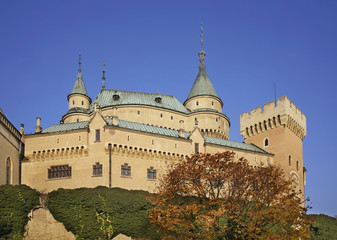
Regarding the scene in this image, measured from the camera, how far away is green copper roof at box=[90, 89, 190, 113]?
68438 mm

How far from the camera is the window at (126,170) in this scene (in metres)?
52.8

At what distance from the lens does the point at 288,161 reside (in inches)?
2616

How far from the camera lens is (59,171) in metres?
53.8

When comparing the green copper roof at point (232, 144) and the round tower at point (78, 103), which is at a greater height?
the round tower at point (78, 103)

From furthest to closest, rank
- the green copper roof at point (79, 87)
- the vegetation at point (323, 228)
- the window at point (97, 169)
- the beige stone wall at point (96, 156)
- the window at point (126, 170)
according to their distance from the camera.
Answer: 1. the green copper roof at point (79, 87)
2. the vegetation at point (323, 228)
3. the window at point (126, 170)
4. the beige stone wall at point (96, 156)
5. the window at point (97, 169)

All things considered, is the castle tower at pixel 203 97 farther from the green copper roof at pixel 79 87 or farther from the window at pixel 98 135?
the window at pixel 98 135

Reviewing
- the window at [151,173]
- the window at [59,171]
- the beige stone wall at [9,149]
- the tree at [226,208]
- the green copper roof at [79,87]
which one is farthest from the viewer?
the green copper roof at [79,87]

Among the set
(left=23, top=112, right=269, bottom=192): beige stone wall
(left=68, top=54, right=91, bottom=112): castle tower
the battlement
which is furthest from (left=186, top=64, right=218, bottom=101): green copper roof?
(left=23, top=112, right=269, bottom=192): beige stone wall

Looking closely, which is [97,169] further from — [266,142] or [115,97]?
[266,142]

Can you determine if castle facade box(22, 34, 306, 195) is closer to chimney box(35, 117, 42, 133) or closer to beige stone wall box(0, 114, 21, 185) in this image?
chimney box(35, 117, 42, 133)

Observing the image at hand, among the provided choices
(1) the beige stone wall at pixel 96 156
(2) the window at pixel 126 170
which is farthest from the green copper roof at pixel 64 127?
(2) the window at pixel 126 170

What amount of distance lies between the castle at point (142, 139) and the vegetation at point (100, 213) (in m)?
4.14

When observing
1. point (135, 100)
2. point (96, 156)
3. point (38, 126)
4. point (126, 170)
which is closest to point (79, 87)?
point (135, 100)

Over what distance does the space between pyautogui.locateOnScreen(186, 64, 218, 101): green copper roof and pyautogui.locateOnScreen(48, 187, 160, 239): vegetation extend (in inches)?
1113
